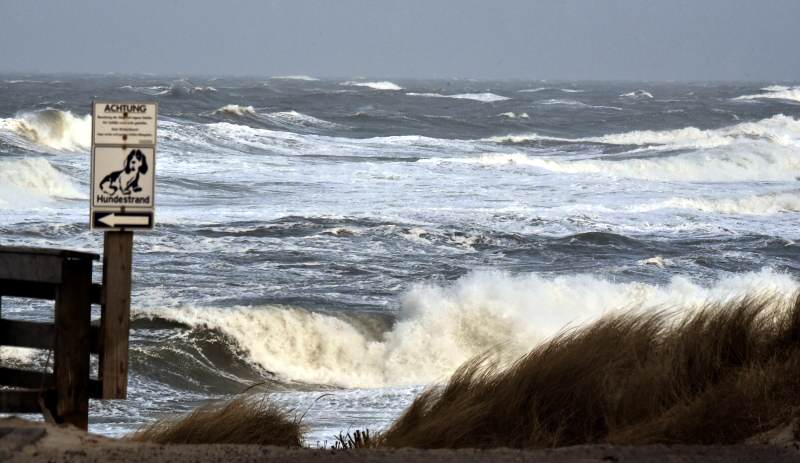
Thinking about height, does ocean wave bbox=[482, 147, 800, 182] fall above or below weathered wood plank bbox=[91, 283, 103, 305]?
below

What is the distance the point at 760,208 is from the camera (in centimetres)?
2706

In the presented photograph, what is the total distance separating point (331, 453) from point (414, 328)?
26.4ft

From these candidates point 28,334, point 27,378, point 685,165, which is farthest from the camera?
point 685,165

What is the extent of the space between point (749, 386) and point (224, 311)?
8.62 metres

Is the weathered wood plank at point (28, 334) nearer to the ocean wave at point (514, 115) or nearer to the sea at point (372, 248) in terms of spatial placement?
the sea at point (372, 248)

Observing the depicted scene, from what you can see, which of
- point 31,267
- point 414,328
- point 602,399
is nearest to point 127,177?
point 31,267

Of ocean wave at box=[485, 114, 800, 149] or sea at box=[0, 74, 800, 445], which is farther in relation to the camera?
ocean wave at box=[485, 114, 800, 149]

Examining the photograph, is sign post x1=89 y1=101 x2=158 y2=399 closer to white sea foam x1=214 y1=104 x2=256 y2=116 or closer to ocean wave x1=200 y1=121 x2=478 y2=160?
ocean wave x1=200 y1=121 x2=478 y2=160

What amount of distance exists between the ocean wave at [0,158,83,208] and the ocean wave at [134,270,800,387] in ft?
37.5

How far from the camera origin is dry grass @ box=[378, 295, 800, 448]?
216 inches

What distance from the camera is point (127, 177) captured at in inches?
225

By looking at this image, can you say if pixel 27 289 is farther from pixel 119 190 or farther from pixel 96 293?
pixel 119 190

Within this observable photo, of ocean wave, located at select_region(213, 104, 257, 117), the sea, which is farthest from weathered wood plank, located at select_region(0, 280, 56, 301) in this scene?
ocean wave, located at select_region(213, 104, 257, 117)

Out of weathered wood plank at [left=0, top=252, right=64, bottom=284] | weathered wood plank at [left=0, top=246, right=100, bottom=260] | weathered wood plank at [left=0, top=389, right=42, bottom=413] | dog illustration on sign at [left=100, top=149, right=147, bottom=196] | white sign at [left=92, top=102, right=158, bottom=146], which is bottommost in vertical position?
weathered wood plank at [left=0, top=389, right=42, bottom=413]
